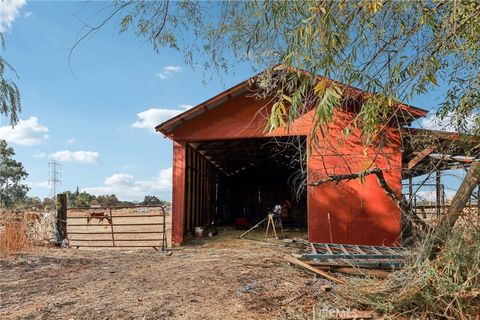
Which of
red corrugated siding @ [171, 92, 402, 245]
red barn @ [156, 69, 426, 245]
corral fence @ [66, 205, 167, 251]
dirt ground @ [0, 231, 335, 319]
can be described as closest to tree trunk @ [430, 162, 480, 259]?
dirt ground @ [0, 231, 335, 319]

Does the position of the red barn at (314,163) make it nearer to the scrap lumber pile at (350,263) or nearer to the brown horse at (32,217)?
the scrap lumber pile at (350,263)

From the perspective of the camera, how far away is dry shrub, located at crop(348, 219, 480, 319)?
4102 mm

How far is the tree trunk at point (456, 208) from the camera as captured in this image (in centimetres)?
462

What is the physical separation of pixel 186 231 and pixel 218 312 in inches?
272

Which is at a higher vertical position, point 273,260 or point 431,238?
point 431,238

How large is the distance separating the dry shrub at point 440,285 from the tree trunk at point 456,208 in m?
0.09

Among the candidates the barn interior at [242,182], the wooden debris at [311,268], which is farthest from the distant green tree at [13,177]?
the wooden debris at [311,268]

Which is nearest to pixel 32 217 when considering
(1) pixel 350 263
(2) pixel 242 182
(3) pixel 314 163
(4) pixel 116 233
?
(4) pixel 116 233

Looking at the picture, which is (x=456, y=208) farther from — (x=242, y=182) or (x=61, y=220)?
(x=242, y=182)

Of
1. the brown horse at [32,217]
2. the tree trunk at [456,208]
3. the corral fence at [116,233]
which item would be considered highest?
the tree trunk at [456,208]

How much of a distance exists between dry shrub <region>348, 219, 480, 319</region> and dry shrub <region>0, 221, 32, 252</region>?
355 inches

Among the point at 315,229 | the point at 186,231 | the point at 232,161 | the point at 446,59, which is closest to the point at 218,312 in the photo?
the point at 446,59

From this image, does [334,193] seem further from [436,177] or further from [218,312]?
[218,312]

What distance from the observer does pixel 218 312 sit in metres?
4.47
